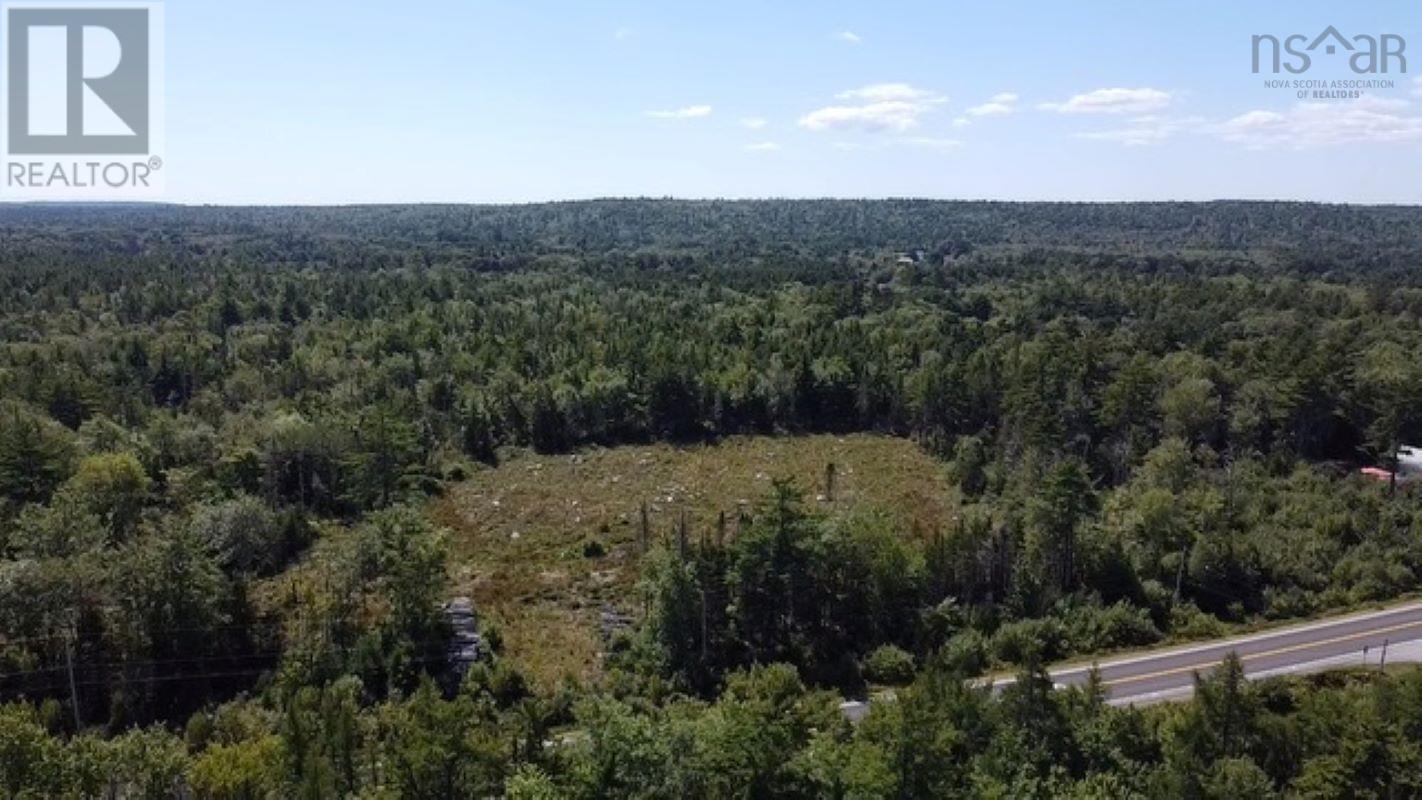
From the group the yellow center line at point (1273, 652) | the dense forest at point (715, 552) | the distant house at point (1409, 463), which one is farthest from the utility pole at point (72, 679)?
the distant house at point (1409, 463)

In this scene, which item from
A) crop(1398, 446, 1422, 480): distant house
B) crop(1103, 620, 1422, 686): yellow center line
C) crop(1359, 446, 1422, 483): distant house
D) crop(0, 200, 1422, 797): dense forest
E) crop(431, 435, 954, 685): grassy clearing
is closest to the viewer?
crop(0, 200, 1422, 797): dense forest

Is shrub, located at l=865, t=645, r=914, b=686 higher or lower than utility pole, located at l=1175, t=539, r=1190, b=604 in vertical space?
lower

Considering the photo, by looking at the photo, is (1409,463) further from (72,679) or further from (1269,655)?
(72,679)

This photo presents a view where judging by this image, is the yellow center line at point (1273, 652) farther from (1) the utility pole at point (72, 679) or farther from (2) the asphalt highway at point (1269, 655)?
(1) the utility pole at point (72, 679)

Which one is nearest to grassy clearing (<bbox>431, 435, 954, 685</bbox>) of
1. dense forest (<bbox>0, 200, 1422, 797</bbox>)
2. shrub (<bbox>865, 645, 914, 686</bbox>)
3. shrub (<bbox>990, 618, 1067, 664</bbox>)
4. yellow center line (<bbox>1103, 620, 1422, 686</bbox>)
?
dense forest (<bbox>0, 200, 1422, 797</bbox>)

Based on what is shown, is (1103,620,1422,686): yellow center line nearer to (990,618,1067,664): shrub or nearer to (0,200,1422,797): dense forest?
(990,618,1067,664): shrub

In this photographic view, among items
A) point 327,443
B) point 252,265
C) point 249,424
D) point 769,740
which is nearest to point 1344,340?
point 769,740

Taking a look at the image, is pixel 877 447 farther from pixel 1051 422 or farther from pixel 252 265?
pixel 252 265
